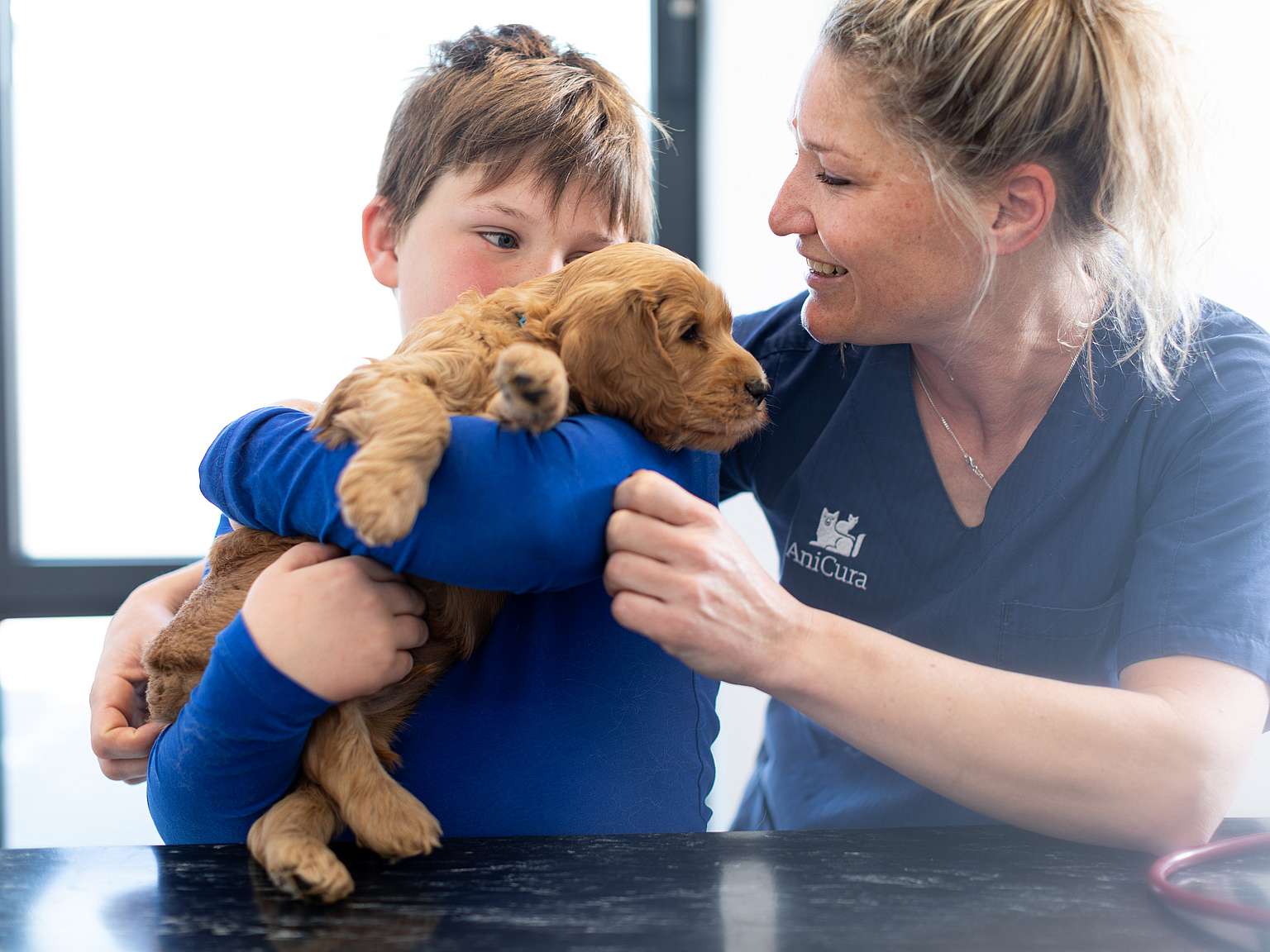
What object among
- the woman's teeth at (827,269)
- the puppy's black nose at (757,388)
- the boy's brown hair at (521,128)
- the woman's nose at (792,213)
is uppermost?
the boy's brown hair at (521,128)

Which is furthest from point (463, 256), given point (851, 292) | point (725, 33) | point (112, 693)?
point (725, 33)

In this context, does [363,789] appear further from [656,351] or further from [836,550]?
[836,550]

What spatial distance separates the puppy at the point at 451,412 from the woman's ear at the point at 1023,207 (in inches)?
15.3

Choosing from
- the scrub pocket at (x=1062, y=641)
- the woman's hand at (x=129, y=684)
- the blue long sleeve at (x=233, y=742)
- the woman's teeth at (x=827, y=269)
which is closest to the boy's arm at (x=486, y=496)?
the blue long sleeve at (x=233, y=742)

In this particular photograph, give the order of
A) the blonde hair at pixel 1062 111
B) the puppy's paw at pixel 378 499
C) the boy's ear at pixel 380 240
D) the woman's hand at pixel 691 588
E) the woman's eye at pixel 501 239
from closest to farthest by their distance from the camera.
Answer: the puppy's paw at pixel 378 499 → the woman's hand at pixel 691 588 → the blonde hair at pixel 1062 111 → the woman's eye at pixel 501 239 → the boy's ear at pixel 380 240

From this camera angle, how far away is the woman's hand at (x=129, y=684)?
1028mm

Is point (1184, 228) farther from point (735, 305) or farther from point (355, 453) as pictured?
point (735, 305)

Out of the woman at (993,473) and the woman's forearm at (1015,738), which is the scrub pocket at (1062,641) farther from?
the woman's forearm at (1015,738)

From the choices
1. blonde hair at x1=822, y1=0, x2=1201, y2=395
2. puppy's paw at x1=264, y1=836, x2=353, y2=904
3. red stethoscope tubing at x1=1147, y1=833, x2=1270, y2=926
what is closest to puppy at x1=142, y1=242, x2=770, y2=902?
puppy's paw at x1=264, y1=836, x2=353, y2=904

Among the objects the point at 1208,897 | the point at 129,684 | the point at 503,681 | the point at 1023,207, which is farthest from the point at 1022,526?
the point at 129,684

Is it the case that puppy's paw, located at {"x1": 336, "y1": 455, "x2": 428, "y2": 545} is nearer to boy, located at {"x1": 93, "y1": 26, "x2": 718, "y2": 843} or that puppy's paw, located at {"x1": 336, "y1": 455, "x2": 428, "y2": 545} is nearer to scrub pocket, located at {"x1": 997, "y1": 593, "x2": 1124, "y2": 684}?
boy, located at {"x1": 93, "y1": 26, "x2": 718, "y2": 843}

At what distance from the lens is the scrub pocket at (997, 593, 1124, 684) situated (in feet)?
3.85

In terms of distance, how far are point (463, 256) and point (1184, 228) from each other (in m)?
0.83

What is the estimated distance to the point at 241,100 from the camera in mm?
2496
